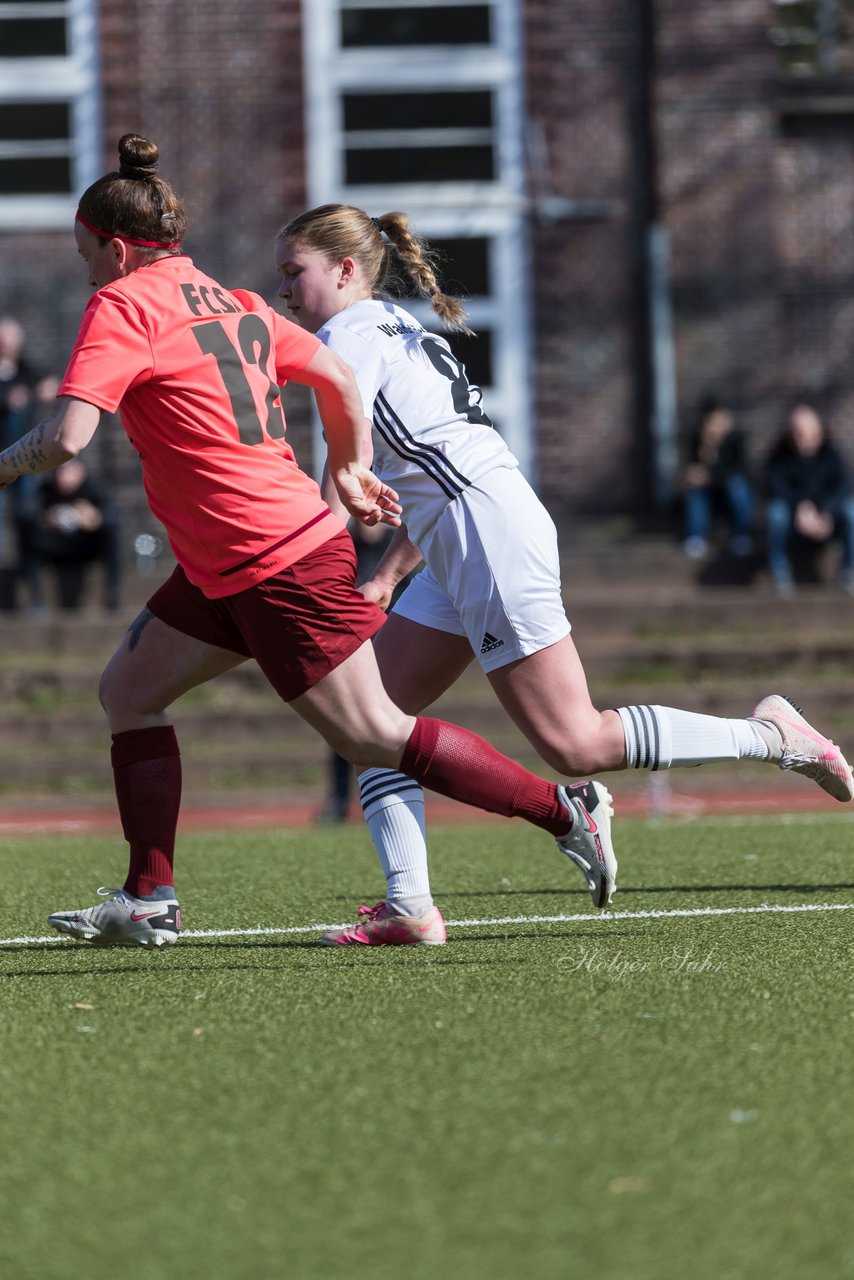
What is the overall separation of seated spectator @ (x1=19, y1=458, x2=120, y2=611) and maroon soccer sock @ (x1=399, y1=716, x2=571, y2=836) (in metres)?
11.4

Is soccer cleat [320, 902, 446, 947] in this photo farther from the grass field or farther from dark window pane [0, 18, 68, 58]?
dark window pane [0, 18, 68, 58]

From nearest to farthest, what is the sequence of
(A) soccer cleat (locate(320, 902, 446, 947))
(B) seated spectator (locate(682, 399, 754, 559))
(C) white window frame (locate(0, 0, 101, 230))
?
(A) soccer cleat (locate(320, 902, 446, 947)) → (B) seated spectator (locate(682, 399, 754, 559)) → (C) white window frame (locate(0, 0, 101, 230))

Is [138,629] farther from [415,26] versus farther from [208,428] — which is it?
[415,26]

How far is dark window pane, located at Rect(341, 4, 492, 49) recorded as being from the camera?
766 inches

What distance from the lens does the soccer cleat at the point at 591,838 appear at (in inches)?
193

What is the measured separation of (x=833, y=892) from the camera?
6.20m

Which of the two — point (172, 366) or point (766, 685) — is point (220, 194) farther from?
point (172, 366)

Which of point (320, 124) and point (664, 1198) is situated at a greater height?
point (320, 124)

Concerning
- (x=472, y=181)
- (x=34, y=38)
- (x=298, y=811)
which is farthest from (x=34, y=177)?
(x=298, y=811)

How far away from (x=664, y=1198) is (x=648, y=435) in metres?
17.2

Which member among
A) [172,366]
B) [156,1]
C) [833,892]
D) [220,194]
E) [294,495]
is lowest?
[833,892]

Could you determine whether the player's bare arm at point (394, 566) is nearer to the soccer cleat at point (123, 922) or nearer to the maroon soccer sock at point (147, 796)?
the maroon soccer sock at point (147, 796)

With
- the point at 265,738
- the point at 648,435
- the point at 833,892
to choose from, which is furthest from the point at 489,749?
the point at 648,435

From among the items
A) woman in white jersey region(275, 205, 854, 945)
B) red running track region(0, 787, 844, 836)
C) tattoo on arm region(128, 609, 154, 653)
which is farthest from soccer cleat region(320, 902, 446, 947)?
red running track region(0, 787, 844, 836)
